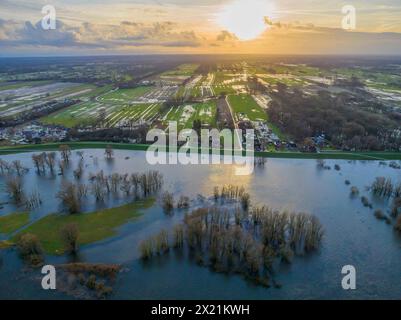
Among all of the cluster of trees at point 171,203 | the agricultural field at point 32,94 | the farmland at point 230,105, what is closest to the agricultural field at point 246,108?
the farmland at point 230,105

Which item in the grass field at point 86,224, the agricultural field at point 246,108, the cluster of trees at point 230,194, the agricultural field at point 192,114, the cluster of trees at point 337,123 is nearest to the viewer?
the grass field at point 86,224

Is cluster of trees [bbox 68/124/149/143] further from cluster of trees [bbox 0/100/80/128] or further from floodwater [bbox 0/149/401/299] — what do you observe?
cluster of trees [bbox 0/100/80/128]

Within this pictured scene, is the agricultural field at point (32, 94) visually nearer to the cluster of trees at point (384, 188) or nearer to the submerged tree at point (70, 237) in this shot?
the submerged tree at point (70, 237)

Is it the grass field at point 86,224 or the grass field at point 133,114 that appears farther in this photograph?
the grass field at point 133,114

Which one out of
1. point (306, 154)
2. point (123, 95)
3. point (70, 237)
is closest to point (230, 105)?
point (306, 154)

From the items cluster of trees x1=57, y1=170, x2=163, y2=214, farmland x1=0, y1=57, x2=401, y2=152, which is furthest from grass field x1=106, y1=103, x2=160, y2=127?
cluster of trees x1=57, y1=170, x2=163, y2=214
